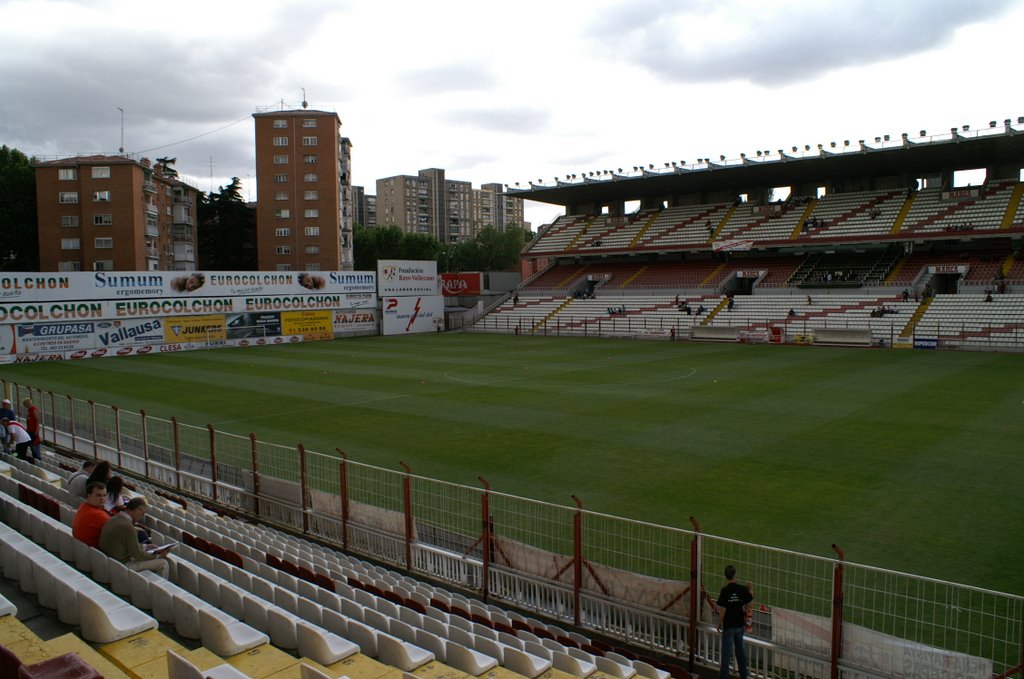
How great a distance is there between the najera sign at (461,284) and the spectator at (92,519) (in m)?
56.3

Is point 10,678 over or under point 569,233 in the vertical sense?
under

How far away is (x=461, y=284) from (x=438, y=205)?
343 feet

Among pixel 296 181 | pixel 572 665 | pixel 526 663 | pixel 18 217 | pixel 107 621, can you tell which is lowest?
pixel 572 665

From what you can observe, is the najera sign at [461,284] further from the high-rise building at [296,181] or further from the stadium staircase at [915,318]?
the stadium staircase at [915,318]

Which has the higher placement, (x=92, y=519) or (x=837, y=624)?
(x=92, y=519)

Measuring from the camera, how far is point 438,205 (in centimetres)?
16450

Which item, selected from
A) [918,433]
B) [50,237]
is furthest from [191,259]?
[918,433]

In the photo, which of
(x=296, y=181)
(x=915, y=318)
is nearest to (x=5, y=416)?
(x=915, y=318)

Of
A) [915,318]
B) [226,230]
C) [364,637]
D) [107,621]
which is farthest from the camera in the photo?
[226,230]

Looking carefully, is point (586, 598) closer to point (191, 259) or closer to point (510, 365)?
point (510, 365)

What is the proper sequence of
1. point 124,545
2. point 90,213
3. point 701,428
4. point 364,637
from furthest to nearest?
point 90,213 → point 701,428 → point 124,545 → point 364,637

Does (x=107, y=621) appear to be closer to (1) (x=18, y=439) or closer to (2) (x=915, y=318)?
(1) (x=18, y=439)

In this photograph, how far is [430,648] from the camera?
5.41 metres

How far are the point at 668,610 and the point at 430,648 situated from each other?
10.2 feet
